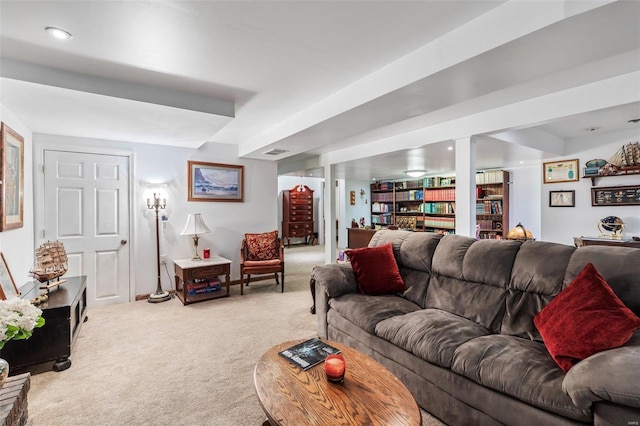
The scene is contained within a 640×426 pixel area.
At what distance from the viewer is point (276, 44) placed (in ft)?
6.41

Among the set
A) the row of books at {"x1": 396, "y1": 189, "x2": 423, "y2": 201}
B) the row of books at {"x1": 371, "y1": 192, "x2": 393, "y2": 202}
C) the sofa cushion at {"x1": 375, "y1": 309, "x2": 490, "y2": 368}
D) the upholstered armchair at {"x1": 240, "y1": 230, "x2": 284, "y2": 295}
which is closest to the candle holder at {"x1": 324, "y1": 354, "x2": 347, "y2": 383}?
the sofa cushion at {"x1": 375, "y1": 309, "x2": 490, "y2": 368}

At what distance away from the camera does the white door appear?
3.60m

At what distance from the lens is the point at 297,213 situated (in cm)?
930

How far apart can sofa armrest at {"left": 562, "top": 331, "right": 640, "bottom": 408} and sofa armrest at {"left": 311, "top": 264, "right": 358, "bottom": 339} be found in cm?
162

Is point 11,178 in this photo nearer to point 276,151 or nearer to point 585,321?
point 276,151

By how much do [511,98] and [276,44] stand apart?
2.34 meters

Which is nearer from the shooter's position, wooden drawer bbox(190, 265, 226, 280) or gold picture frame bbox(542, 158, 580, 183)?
wooden drawer bbox(190, 265, 226, 280)

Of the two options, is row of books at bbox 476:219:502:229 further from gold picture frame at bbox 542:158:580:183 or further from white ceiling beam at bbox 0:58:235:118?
white ceiling beam at bbox 0:58:235:118

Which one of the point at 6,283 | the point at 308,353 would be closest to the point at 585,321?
the point at 308,353

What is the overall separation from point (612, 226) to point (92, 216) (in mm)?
7105

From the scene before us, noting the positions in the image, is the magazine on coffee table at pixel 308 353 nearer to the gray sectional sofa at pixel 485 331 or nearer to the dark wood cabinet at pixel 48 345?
the gray sectional sofa at pixel 485 331

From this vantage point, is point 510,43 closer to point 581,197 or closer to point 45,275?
point 45,275

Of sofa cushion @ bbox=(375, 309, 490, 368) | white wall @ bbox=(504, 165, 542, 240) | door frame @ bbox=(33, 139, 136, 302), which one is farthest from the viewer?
white wall @ bbox=(504, 165, 542, 240)

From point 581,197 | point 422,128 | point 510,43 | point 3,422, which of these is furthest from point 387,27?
point 581,197
